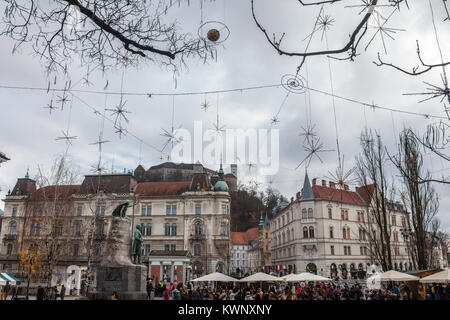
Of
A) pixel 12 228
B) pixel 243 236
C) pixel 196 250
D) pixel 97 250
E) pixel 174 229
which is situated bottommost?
pixel 97 250

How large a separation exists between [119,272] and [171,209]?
39636 mm

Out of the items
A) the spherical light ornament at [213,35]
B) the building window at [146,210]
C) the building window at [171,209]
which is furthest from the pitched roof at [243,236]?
the spherical light ornament at [213,35]

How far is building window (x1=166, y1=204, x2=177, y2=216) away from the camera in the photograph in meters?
53.2

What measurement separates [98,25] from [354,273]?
49767mm

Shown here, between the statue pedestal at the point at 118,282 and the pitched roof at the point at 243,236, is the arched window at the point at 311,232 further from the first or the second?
the pitched roof at the point at 243,236

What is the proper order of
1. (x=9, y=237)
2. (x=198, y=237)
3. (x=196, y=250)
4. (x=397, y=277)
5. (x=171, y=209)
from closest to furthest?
(x=397, y=277) < (x=198, y=237) < (x=196, y=250) < (x=9, y=237) < (x=171, y=209)

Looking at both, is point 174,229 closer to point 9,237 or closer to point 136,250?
point 9,237

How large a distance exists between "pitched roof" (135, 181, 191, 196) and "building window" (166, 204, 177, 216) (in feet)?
7.07

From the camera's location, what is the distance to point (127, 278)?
1412cm

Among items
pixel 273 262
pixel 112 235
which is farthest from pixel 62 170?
pixel 273 262

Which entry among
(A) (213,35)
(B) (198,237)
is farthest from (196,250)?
(A) (213,35)

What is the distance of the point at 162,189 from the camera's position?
185 ft

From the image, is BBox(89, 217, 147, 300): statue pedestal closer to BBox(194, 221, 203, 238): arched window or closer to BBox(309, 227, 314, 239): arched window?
BBox(194, 221, 203, 238): arched window
